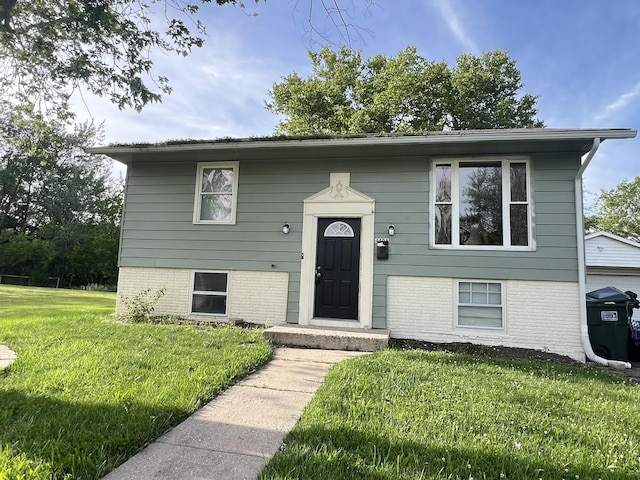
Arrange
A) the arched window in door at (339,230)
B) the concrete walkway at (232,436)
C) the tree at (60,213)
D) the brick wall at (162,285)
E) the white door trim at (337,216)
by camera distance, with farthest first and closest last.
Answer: the tree at (60,213)
the brick wall at (162,285)
the arched window in door at (339,230)
the white door trim at (337,216)
the concrete walkway at (232,436)

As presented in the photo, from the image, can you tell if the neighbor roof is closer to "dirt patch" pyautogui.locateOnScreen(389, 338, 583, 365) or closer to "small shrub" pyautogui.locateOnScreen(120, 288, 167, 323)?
"small shrub" pyautogui.locateOnScreen(120, 288, 167, 323)

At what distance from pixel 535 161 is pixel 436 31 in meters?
2.68

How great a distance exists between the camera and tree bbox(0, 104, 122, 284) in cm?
2627

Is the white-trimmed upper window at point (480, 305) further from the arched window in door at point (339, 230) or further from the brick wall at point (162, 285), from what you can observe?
the brick wall at point (162, 285)

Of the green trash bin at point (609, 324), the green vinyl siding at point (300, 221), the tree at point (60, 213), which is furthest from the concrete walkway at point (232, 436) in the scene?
the tree at point (60, 213)

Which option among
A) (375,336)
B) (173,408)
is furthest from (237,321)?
(173,408)

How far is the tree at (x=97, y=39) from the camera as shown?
530 cm

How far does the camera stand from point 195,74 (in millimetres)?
6500

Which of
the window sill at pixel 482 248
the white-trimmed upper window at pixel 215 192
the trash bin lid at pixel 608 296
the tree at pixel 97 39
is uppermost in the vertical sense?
the tree at pixel 97 39

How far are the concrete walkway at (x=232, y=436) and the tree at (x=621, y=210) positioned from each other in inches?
1474

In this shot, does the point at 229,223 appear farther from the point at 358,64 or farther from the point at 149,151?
the point at 358,64

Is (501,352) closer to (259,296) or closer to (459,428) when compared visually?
(459,428)

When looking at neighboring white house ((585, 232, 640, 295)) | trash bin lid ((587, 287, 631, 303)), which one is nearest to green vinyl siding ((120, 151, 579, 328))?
trash bin lid ((587, 287, 631, 303))

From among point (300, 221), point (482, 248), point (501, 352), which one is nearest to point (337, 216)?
point (300, 221)
